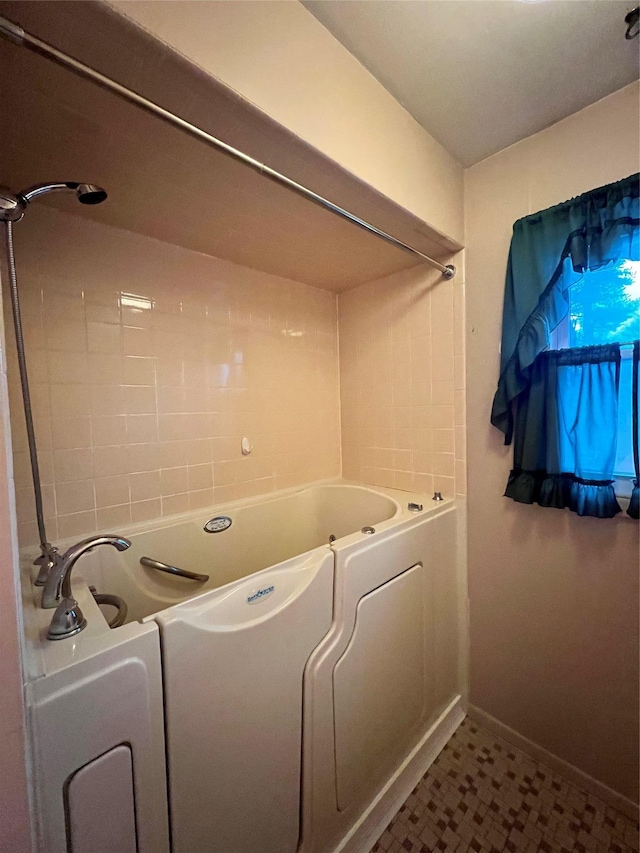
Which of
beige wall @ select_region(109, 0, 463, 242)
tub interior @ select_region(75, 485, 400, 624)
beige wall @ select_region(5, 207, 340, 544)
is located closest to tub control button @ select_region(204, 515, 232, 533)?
tub interior @ select_region(75, 485, 400, 624)

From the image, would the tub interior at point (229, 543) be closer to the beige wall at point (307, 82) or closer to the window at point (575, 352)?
the window at point (575, 352)

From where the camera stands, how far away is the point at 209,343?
1514 mm

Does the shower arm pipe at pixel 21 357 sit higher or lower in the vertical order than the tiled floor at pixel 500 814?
higher

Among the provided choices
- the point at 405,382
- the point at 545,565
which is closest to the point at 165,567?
the point at 405,382

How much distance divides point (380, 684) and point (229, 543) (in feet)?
2.63

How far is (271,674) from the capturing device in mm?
829

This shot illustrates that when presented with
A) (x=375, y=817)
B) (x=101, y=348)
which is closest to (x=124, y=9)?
(x=101, y=348)

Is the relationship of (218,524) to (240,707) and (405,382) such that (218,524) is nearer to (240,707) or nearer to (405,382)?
(240,707)

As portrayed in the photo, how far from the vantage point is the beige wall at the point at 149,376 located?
1141mm

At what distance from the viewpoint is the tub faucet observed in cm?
66

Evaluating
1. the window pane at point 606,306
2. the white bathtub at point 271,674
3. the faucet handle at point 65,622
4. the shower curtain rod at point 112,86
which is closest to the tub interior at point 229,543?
the white bathtub at point 271,674

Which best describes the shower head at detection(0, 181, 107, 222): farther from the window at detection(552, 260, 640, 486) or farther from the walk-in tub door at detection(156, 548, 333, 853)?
the window at detection(552, 260, 640, 486)

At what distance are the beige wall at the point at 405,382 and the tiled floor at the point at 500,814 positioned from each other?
1.03 m

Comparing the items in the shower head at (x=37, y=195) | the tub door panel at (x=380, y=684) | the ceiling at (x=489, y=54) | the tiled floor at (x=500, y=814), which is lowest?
the tiled floor at (x=500, y=814)
